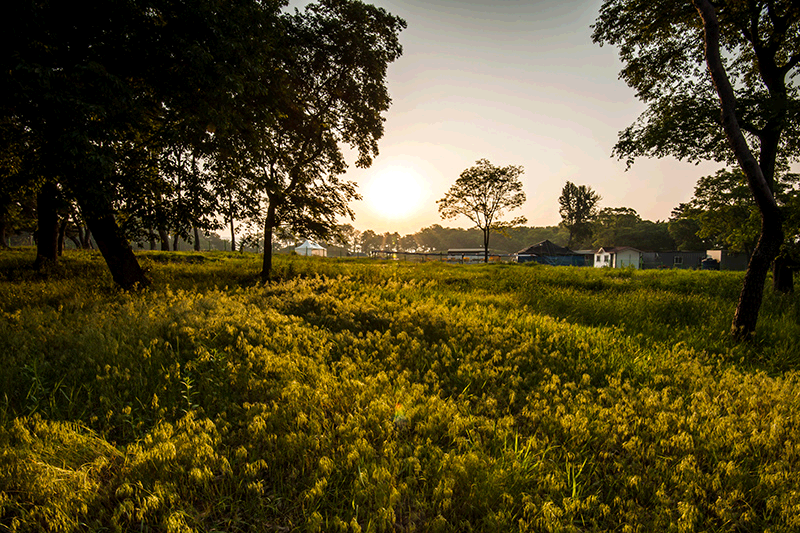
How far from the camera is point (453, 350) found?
507 centimetres

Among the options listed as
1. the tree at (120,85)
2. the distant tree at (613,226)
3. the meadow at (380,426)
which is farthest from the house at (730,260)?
the tree at (120,85)

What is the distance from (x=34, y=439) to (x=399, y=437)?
2831 millimetres

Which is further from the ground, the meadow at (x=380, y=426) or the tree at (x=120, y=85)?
the tree at (x=120, y=85)

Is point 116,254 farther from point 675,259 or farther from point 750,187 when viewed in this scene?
point 675,259

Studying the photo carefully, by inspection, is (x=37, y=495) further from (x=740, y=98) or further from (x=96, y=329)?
(x=740, y=98)

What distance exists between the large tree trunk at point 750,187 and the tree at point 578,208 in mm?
80899

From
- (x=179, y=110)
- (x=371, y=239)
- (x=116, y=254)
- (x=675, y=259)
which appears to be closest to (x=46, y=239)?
(x=116, y=254)

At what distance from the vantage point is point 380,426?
3.00m

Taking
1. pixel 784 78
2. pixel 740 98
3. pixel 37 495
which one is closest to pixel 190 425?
pixel 37 495

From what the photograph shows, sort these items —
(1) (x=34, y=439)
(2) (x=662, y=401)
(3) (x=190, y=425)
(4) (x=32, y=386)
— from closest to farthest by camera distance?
(1) (x=34, y=439) → (3) (x=190, y=425) → (4) (x=32, y=386) → (2) (x=662, y=401)

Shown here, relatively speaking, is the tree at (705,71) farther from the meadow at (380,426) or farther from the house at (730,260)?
the house at (730,260)

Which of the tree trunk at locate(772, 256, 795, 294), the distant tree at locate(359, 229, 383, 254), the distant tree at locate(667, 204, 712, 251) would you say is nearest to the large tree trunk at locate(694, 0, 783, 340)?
the tree trunk at locate(772, 256, 795, 294)

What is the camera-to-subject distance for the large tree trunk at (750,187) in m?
6.17

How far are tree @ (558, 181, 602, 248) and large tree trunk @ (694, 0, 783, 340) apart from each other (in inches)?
3185
